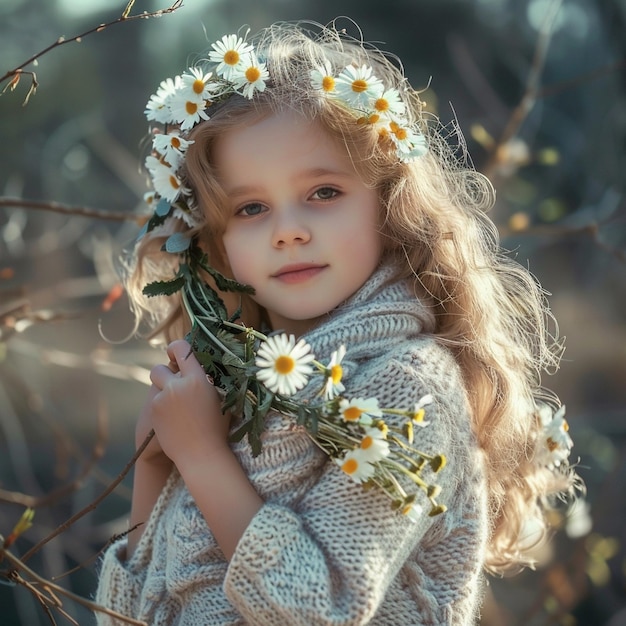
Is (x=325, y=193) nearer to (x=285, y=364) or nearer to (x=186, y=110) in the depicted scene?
(x=186, y=110)

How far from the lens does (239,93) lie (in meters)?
1.73

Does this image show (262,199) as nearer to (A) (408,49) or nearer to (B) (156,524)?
(B) (156,524)

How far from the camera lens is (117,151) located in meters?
3.63

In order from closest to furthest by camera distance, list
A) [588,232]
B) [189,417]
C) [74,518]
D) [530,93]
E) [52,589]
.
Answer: [52,589] < [74,518] < [189,417] < [588,232] < [530,93]

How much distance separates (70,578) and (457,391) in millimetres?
2468

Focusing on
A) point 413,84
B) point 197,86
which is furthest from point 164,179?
point 413,84

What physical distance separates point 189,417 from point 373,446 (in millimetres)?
372

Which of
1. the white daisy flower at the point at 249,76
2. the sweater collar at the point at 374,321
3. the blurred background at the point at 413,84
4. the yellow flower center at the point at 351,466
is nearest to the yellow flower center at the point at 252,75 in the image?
the white daisy flower at the point at 249,76

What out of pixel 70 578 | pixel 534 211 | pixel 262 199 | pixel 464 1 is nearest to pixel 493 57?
pixel 464 1

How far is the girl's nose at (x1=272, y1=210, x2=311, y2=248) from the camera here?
63.5 inches

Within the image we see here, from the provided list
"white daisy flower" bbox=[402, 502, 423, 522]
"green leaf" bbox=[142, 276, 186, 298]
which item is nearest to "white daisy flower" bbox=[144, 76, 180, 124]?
"green leaf" bbox=[142, 276, 186, 298]

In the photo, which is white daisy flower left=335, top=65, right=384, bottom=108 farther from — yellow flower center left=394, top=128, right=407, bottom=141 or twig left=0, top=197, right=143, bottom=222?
twig left=0, top=197, right=143, bottom=222

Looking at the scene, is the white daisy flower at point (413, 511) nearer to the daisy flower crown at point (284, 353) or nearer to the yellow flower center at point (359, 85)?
the daisy flower crown at point (284, 353)

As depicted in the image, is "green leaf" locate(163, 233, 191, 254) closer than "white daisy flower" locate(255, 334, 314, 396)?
No
